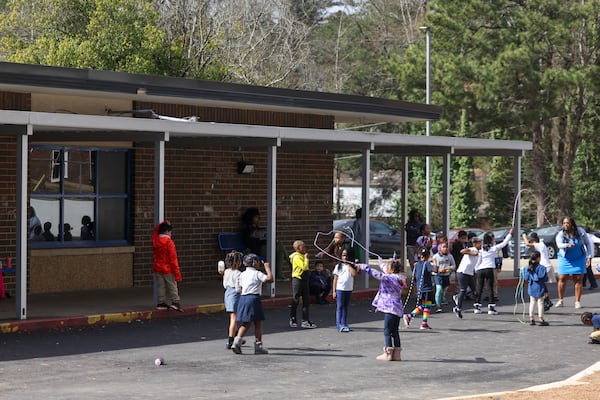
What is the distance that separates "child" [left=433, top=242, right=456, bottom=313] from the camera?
19422 mm

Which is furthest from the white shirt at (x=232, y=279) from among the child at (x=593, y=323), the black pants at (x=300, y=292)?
the child at (x=593, y=323)

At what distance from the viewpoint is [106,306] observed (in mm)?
18875

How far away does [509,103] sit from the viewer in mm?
47406

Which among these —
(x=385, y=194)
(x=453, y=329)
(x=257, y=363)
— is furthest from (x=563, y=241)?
(x=385, y=194)

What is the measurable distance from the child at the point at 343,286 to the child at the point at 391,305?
200 centimetres

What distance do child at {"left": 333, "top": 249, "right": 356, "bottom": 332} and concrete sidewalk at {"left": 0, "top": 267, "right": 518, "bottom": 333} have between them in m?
2.91

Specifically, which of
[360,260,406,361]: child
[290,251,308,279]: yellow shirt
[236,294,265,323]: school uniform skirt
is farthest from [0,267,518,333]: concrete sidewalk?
[360,260,406,361]: child

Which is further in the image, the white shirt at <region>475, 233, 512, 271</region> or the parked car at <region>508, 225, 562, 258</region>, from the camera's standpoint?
the parked car at <region>508, 225, 562, 258</region>

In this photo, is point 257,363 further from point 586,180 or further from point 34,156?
point 586,180

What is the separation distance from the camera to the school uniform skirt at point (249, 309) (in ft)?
47.9

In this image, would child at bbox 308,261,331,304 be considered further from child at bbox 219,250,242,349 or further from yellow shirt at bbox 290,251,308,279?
child at bbox 219,250,242,349

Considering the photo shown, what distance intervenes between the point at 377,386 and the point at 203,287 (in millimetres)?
10627

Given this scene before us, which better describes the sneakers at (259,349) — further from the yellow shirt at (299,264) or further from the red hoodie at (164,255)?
the red hoodie at (164,255)

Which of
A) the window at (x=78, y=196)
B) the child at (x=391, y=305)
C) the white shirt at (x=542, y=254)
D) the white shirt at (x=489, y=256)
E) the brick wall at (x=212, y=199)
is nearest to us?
the child at (x=391, y=305)
